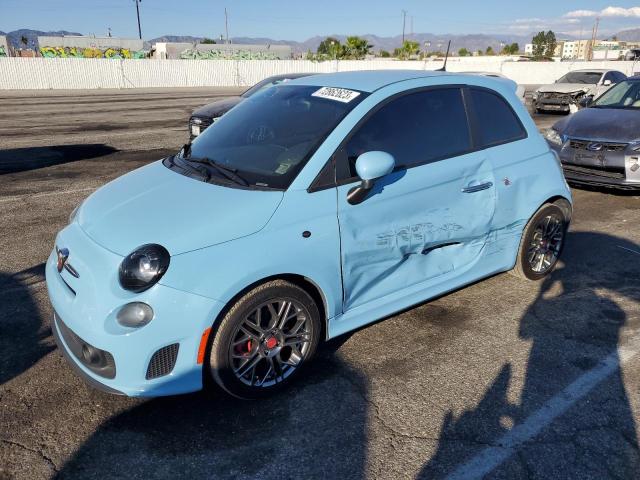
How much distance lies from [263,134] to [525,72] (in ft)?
150

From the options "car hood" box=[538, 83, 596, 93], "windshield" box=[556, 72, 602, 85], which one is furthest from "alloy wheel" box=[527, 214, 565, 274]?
"windshield" box=[556, 72, 602, 85]

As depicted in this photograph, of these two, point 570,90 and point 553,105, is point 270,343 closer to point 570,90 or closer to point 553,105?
point 570,90

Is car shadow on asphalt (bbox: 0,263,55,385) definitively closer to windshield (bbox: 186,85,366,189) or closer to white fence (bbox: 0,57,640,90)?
windshield (bbox: 186,85,366,189)

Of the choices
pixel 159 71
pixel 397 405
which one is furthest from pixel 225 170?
pixel 159 71

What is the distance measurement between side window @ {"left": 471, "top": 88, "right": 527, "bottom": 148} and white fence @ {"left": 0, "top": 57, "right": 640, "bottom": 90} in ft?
99.5

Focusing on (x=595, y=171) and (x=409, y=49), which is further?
(x=409, y=49)

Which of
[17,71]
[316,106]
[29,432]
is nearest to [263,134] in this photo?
[316,106]

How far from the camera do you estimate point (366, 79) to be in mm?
3861

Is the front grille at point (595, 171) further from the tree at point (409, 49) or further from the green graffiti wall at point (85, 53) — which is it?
the tree at point (409, 49)

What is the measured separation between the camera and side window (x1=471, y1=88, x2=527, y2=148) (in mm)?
4043

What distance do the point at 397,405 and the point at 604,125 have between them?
6367 mm

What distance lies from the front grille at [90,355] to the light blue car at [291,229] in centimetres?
1

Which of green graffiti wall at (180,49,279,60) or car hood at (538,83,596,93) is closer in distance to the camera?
car hood at (538,83,596,93)

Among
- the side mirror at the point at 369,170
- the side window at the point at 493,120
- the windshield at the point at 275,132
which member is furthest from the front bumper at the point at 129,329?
the side window at the point at 493,120
